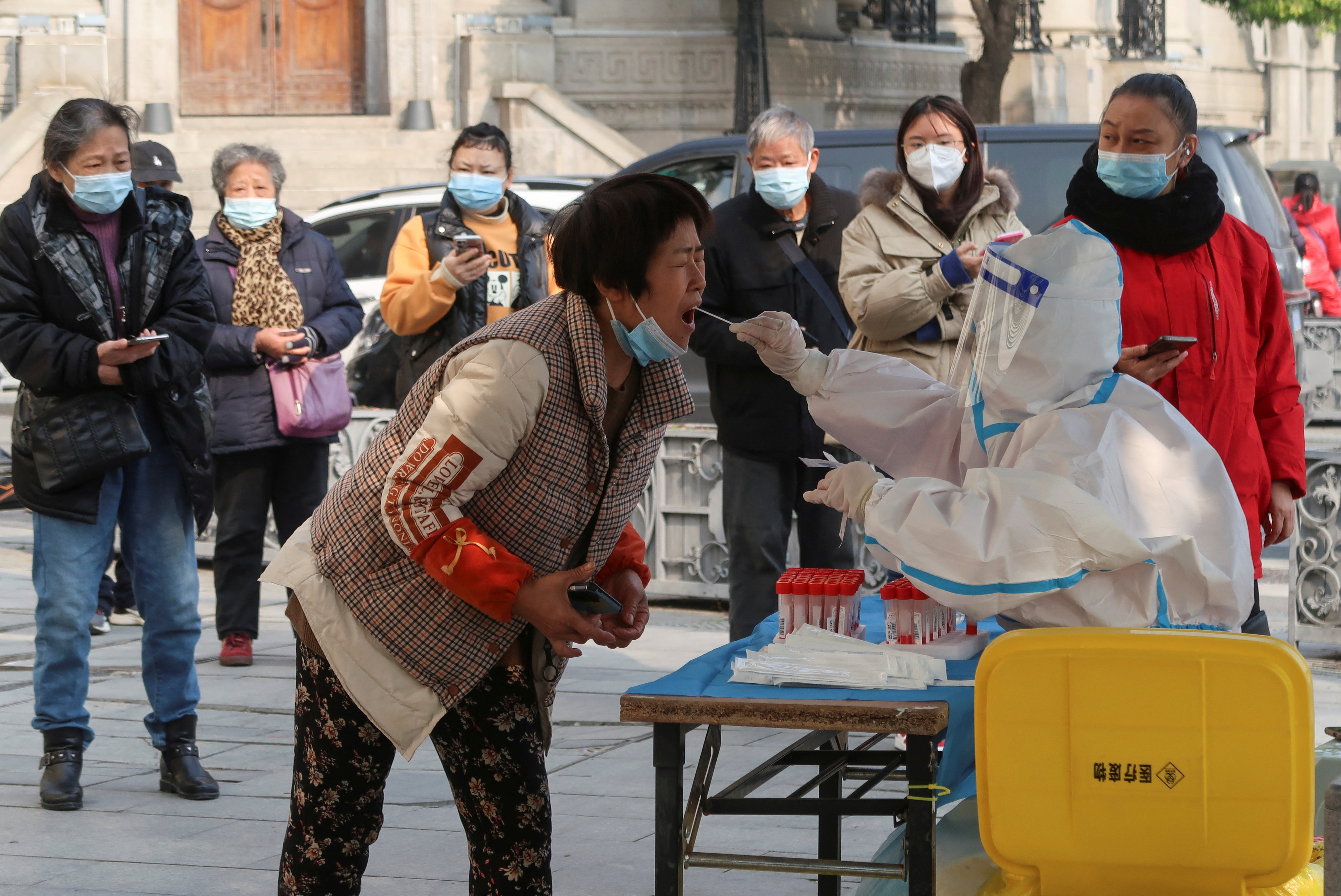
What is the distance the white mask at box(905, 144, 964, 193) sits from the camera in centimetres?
547

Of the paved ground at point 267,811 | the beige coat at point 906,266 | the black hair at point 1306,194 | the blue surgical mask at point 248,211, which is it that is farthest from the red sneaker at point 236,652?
the black hair at point 1306,194

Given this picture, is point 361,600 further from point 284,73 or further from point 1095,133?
point 284,73

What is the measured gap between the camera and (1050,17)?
29.6 meters

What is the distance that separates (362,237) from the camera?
40.0ft

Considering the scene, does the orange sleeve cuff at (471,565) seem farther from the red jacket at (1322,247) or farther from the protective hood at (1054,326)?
the red jacket at (1322,247)

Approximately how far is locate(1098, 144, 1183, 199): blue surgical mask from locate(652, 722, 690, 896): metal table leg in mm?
2091

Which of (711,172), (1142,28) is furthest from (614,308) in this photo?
(1142,28)

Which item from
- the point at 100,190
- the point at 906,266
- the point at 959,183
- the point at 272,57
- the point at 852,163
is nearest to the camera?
the point at 100,190

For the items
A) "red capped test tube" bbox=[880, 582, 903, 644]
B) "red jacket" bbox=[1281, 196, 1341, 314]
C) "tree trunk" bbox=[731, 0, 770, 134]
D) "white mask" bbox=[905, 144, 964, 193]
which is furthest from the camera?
"tree trunk" bbox=[731, 0, 770, 134]

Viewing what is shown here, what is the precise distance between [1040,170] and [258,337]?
4023 mm

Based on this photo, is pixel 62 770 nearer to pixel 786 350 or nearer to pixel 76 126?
pixel 76 126

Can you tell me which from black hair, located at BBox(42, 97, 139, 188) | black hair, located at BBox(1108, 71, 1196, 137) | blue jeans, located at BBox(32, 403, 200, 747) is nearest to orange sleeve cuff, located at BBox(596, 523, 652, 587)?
black hair, located at BBox(1108, 71, 1196, 137)

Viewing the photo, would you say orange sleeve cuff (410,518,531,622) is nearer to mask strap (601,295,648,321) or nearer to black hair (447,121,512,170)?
mask strap (601,295,648,321)

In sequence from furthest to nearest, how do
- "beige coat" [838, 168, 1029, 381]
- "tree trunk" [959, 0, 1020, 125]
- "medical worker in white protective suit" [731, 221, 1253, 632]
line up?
"tree trunk" [959, 0, 1020, 125]
"beige coat" [838, 168, 1029, 381]
"medical worker in white protective suit" [731, 221, 1253, 632]
